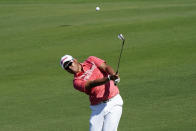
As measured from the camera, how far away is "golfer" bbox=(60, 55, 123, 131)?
30.1 feet

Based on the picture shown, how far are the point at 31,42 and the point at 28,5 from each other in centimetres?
1440

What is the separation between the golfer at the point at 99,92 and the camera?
9.17 meters

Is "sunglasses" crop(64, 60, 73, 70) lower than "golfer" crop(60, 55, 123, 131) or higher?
higher

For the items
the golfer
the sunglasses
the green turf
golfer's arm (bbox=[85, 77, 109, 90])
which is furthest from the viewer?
the green turf

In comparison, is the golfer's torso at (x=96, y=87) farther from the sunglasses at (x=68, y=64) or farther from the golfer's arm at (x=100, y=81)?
the sunglasses at (x=68, y=64)

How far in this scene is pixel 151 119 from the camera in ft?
41.9

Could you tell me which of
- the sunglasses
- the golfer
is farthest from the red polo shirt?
the sunglasses

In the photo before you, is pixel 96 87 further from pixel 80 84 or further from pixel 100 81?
pixel 100 81

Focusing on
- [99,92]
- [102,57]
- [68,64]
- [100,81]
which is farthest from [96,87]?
[102,57]

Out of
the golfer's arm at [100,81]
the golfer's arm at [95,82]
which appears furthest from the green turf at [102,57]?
the golfer's arm at [95,82]

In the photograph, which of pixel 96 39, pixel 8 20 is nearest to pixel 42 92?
pixel 96 39

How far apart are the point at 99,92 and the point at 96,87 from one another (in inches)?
5.4

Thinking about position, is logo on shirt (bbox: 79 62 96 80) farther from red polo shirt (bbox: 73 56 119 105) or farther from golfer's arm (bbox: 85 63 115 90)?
golfer's arm (bbox: 85 63 115 90)

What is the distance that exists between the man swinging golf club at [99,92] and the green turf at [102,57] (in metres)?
2.81
